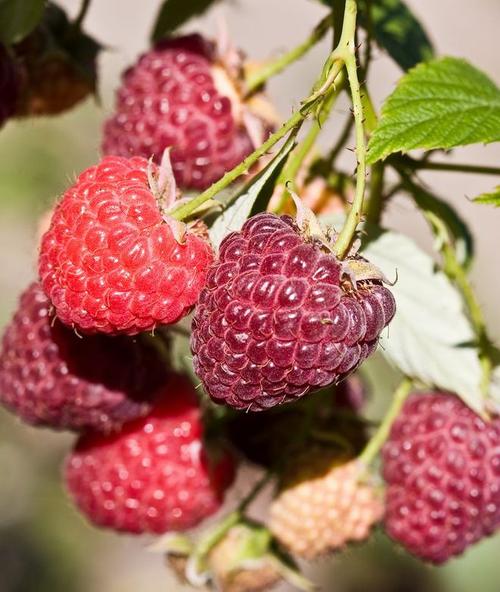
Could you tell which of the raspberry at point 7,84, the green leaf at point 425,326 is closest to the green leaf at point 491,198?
the green leaf at point 425,326

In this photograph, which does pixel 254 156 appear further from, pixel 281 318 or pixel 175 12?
pixel 175 12

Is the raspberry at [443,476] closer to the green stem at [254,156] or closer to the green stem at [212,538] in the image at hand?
the green stem at [212,538]

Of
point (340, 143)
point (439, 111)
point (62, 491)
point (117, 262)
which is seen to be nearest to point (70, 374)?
point (117, 262)

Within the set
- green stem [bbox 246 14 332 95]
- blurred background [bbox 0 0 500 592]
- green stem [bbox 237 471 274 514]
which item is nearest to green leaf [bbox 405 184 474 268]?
green stem [bbox 246 14 332 95]

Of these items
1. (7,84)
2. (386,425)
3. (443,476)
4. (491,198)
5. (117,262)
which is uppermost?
(7,84)

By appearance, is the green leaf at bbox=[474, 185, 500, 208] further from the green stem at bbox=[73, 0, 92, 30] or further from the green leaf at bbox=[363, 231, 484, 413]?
the green stem at bbox=[73, 0, 92, 30]

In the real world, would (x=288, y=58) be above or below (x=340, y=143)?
above
